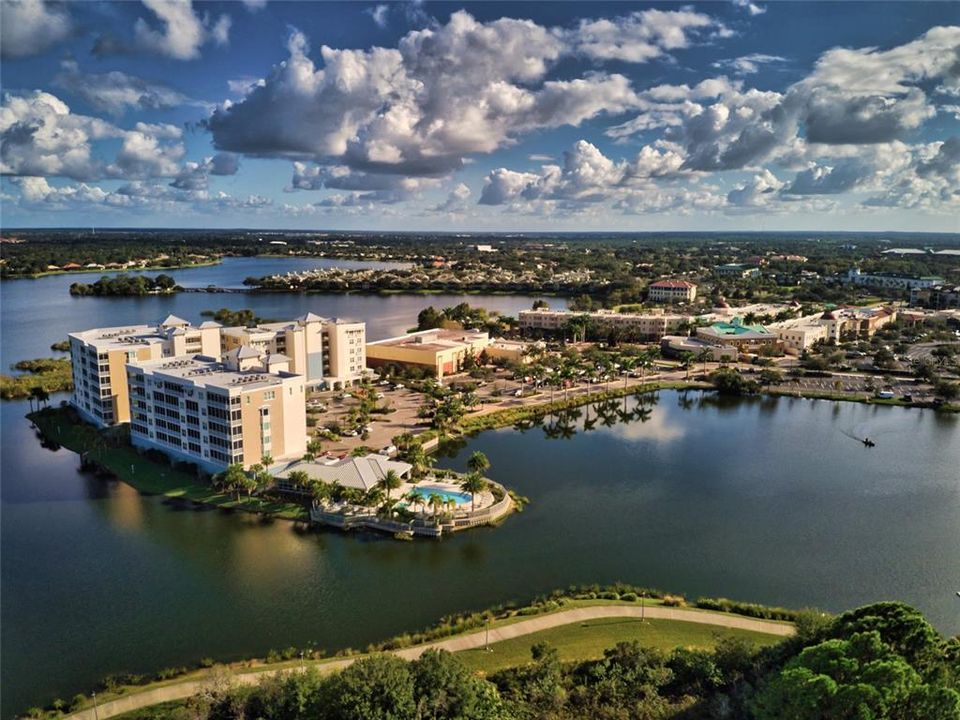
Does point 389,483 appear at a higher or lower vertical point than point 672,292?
lower

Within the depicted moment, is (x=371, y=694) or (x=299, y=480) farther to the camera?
(x=299, y=480)

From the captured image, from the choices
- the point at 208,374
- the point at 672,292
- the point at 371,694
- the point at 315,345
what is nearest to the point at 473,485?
the point at 371,694

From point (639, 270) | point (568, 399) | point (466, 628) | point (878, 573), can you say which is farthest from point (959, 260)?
point (466, 628)

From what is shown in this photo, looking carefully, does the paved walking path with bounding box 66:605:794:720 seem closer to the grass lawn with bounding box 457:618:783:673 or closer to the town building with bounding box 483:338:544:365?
the grass lawn with bounding box 457:618:783:673

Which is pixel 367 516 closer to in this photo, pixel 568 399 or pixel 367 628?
pixel 367 628

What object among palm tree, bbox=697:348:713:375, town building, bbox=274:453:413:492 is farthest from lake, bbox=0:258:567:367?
town building, bbox=274:453:413:492

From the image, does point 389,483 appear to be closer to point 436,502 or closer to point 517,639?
point 436,502
